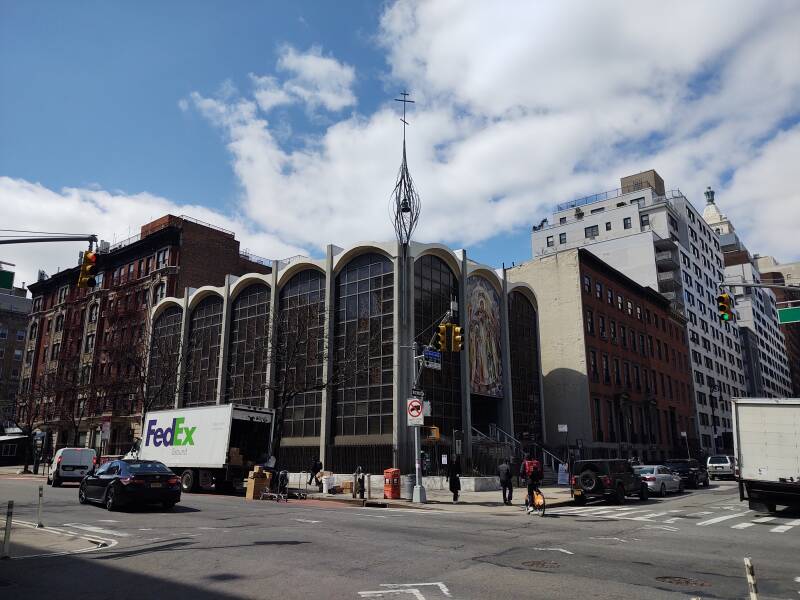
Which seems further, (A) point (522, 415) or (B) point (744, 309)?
(B) point (744, 309)

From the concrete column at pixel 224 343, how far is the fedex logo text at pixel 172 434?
1296cm

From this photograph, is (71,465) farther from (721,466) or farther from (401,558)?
(721,466)

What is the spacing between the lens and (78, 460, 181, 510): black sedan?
17.5 m

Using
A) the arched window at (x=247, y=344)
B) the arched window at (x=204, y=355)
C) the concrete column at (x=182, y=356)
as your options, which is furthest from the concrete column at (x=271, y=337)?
the concrete column at (x=182, y=356)

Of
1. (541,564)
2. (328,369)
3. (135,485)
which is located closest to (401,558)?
(541,564)

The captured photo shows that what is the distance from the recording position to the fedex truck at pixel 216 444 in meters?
26.4

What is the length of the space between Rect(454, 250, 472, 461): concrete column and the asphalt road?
18770mm

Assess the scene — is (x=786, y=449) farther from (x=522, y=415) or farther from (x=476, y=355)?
(x=522, y=415)

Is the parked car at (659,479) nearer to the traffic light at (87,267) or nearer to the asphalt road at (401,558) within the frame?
the asphalt road at (401,558)

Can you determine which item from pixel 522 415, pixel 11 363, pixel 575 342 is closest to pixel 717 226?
pixel 575 342

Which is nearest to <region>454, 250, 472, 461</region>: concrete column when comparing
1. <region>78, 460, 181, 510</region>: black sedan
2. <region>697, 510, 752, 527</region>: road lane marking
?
<region>697, 510, 752, 527</region>: road lane marking

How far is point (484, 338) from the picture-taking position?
133 ft

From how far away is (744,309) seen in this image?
115 m

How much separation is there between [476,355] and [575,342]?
1390 centimetres
